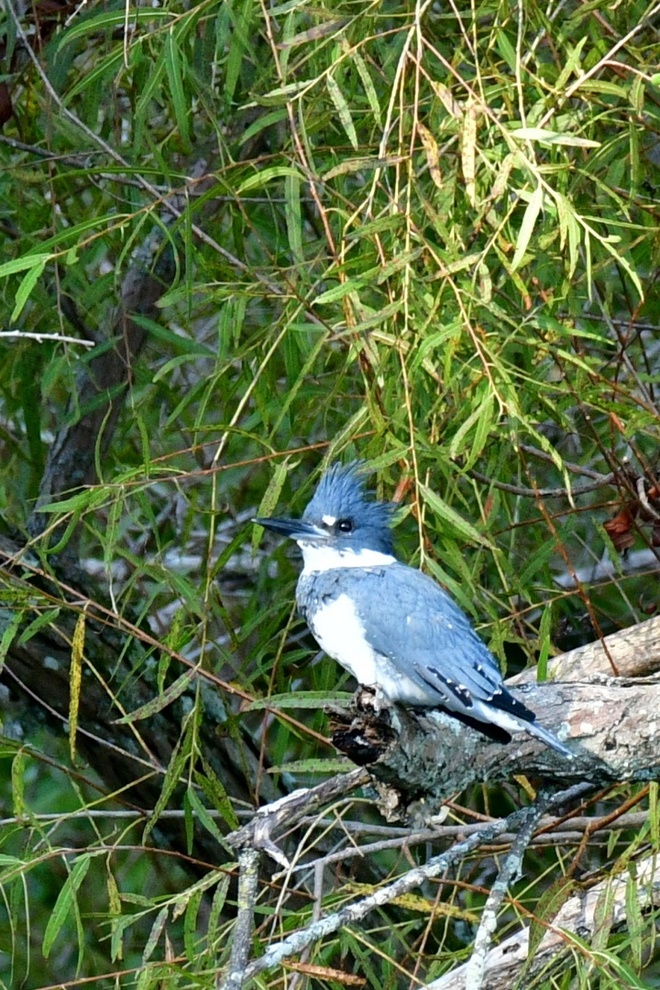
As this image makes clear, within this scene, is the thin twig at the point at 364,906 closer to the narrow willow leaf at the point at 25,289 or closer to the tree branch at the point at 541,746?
the tree branch at the point at 541,746

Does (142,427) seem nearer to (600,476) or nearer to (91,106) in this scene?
(91,106)

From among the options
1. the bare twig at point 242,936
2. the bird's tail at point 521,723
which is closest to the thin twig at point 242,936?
the bare twig at point 242,936

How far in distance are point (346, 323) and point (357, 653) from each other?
1.39 feet

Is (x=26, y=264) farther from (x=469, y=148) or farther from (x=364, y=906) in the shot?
(x=364, y=906)

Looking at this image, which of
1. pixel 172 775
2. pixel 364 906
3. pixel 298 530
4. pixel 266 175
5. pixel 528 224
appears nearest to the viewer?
pixel 364 906

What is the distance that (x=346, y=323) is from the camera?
5.74ft

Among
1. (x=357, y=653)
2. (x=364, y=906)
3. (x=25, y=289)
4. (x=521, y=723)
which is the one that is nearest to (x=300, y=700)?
(x=357, y=653)

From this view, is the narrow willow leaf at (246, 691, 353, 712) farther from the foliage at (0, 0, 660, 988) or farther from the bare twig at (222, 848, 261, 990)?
the bare twig at (222, 848, 261, 990)

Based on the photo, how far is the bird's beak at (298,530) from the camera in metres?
2.03

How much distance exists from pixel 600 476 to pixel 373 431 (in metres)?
0.56

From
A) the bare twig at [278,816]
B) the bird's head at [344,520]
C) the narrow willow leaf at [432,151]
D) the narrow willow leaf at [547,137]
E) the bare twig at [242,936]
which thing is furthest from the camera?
the bird's head at [344,520]

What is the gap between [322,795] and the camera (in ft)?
5.25

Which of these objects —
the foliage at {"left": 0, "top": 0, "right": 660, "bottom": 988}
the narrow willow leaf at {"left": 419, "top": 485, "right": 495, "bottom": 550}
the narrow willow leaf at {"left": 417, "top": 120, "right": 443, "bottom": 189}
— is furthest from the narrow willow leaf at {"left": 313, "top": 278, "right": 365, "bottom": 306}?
the narrow willow leaf at {"left": 419, "top": 485, "right": 495, "bottom": 550}

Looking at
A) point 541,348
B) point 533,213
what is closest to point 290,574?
point 541,348
